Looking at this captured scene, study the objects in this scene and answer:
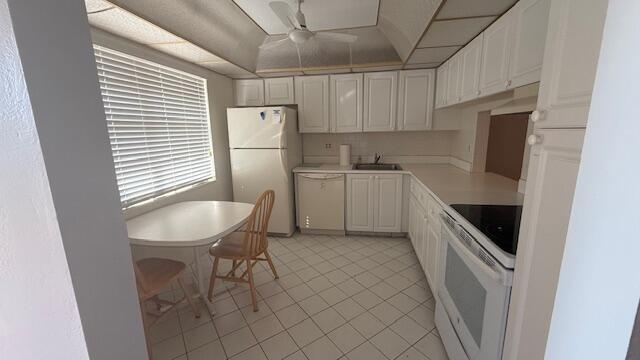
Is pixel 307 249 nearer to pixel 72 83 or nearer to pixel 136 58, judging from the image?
pixel 136 58

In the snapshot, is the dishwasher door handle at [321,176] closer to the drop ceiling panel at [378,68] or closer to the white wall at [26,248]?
the drop ceiling panel at [378,68]

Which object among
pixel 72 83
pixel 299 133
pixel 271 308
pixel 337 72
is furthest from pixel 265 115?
pixel 72 83

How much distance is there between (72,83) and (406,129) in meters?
3.21

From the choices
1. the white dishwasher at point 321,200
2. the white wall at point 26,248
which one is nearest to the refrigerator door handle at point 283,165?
the white dishwasher at point 321,200

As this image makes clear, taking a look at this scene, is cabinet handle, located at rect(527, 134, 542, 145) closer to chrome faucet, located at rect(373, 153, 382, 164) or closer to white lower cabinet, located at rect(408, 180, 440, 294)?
white lower cabinet, located at rect(408, 180, 440, 294)

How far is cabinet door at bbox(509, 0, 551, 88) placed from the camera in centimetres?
129

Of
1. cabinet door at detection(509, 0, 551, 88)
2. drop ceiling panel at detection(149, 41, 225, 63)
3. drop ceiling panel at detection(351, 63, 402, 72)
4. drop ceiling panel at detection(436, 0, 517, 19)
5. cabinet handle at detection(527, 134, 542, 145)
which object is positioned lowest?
cabinet handle at detection(527, 134, 542, 145)

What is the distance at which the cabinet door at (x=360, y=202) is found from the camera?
125 inches

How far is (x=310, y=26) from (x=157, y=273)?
8.25 ft

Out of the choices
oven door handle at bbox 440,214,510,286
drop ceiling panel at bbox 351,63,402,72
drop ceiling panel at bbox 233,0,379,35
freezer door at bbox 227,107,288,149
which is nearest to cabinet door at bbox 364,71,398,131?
drop ceiling panel at bbox 351,63,402,72

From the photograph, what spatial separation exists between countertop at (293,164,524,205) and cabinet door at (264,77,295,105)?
3.78ft

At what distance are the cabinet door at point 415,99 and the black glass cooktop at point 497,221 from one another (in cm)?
186

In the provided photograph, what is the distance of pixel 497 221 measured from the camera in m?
1.35

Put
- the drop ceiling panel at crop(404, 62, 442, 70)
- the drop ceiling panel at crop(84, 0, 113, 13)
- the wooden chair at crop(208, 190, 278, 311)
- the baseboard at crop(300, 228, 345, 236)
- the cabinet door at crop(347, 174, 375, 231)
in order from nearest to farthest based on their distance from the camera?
the drop ceiling panel at crop(84, 0, 113, 13)
the wooden chair at crop(208, 190, 278, 311)
the drop ceiling panel at crop(404, 62, 442, 70)
the cabinet door at crop(347, 174, 375, 231)
the baseboard at crop(300, 228, 345, 236)
